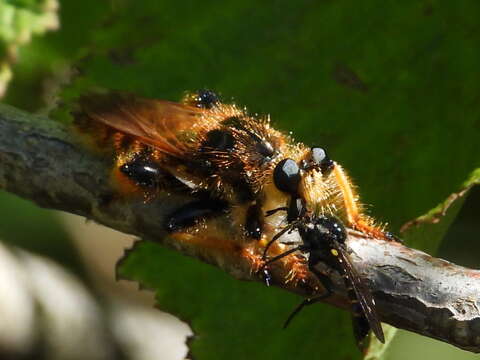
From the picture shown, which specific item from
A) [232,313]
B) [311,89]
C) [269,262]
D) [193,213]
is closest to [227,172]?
[193,213]

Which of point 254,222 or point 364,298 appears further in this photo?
point 254,222

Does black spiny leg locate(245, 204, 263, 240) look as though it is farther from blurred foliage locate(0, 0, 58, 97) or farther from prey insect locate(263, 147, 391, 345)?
blurred foliage locate(0, 0, 58, 97)

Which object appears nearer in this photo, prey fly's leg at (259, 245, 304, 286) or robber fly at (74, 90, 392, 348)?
prey fly's leg at (259, 245, 304, 286)

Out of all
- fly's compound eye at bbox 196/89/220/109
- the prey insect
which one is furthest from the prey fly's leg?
fly's compound eye at bbox 196/89/220/109

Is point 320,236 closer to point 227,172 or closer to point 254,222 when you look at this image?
point 254,222

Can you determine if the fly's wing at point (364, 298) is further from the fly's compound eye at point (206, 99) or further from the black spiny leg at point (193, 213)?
the fly's compound eye at point (206, 99)
